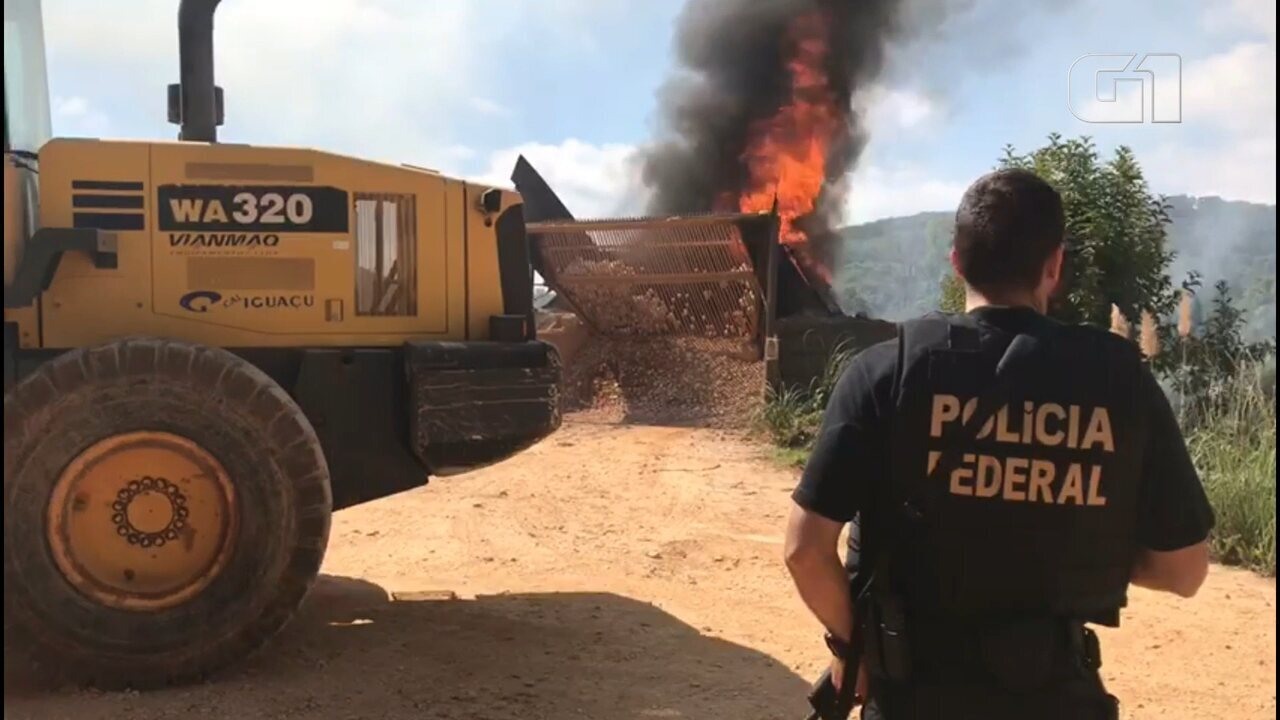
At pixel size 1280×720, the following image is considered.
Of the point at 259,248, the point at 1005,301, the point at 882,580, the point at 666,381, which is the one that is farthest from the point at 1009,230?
the point at 666,381

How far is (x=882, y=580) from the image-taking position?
1932 millimetres

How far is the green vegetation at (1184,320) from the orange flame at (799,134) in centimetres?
480

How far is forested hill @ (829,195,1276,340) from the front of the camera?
1024cm

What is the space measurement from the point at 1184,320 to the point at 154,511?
7.71m

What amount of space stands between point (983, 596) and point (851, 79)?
15.6 m

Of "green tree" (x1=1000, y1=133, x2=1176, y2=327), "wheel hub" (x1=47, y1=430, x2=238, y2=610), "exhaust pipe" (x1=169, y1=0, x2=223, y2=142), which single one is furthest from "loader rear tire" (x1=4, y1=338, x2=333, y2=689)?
"green tree" (x1=1000, y1=133, x2=1176, y2=327)

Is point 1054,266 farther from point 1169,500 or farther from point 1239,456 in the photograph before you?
point 1239,456

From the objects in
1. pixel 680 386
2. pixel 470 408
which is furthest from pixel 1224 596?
pixel 680 386

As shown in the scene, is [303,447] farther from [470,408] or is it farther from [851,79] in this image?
[851,79]

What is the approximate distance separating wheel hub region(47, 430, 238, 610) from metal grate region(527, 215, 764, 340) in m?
7.90

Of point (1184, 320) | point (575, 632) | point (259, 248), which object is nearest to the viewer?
point (259, 248)

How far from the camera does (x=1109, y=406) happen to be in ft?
5.98

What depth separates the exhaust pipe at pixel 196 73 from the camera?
15.9 ft

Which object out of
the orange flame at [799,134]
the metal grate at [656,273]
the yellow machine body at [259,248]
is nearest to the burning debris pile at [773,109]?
the orange flame at [799,134]
